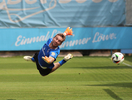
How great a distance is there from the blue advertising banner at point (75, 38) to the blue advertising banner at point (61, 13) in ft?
1.97

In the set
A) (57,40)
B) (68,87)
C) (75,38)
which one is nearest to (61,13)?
(75,38)

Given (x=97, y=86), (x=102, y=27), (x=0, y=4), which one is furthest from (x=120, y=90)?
(x=0, y=4)

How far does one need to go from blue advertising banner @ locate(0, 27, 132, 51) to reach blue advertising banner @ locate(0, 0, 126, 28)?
600 mm

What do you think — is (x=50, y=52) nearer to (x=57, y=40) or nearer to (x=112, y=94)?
(x=57, y=40)

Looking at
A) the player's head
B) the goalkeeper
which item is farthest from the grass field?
the player's head

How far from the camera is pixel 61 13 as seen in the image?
2002 centimetres

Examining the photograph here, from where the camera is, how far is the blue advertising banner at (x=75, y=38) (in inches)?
776

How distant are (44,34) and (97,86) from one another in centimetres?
1161

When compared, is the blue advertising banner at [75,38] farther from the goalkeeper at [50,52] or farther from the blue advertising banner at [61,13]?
the goalkeeper at [50,52]

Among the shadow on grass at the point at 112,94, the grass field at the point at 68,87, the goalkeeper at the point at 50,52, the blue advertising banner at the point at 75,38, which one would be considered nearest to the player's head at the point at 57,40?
the goalkeeper at the point at 50,52

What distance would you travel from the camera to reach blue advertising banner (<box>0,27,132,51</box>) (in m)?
19.7

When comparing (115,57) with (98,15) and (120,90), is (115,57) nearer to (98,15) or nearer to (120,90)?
(120,90)

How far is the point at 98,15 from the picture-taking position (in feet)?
65.9

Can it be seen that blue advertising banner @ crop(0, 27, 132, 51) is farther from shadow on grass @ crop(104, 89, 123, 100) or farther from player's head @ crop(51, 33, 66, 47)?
player's head @ crop(51, 33, 66, 47)
